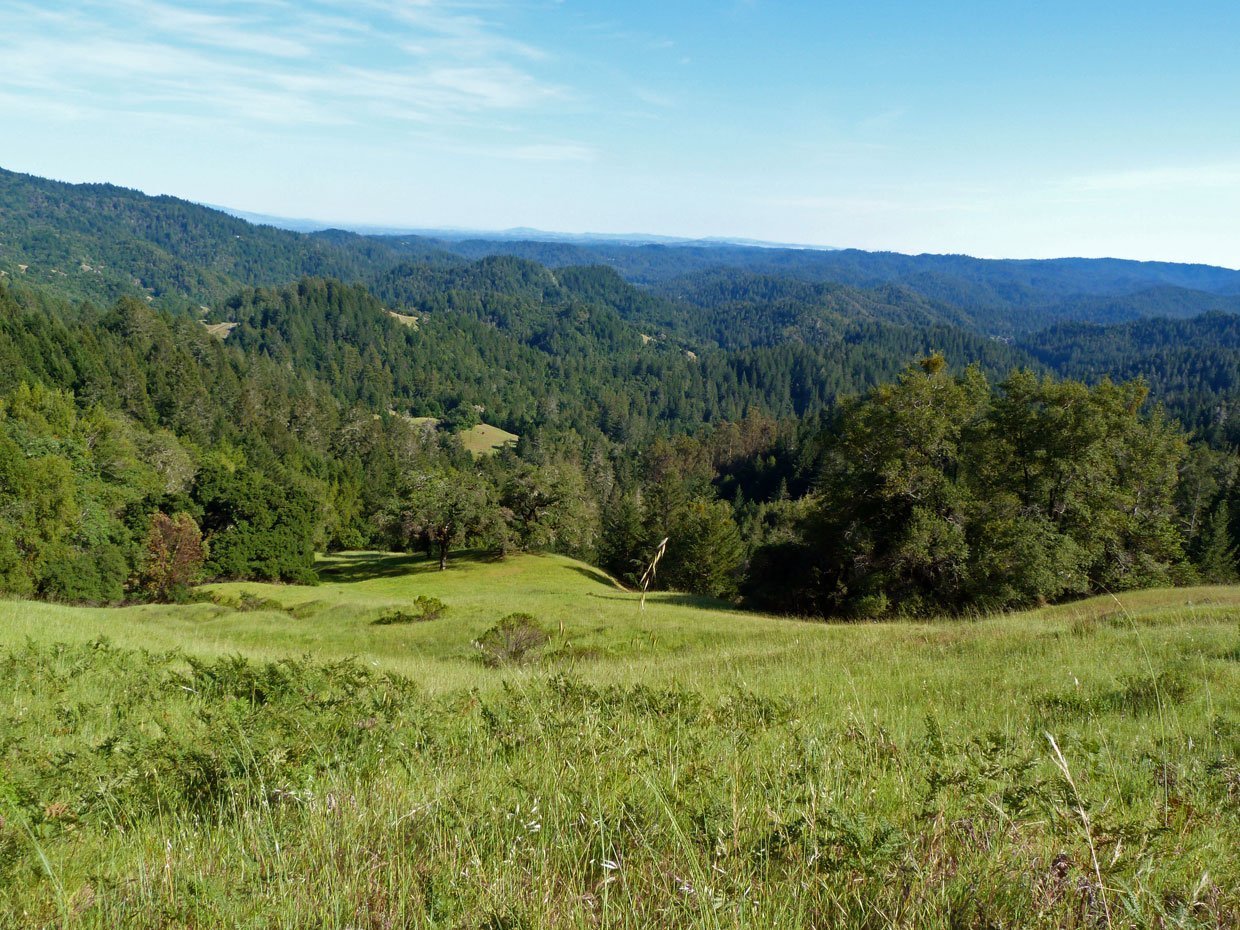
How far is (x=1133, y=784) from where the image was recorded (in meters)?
4.22

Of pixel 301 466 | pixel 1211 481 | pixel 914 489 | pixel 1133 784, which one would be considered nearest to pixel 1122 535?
pixel 914 489

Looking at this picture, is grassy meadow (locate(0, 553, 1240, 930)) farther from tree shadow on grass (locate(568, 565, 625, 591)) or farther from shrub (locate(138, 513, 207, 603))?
shrub (locate(138, 513, 207, 603))

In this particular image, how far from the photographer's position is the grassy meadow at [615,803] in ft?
8.26

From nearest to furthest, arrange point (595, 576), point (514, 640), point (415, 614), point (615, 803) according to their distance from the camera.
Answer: point (615, 803)
point (514, 640)
point (415, 614)
point (595, 576)

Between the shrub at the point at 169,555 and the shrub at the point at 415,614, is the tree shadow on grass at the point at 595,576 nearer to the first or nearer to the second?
the shrub at the point at 415,614

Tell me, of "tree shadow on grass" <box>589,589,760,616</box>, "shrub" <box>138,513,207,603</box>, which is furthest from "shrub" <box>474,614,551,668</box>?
"shrub" <box>138,513,207,603</box>

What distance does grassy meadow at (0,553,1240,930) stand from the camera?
8.26ft

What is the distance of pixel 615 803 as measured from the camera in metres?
3.51

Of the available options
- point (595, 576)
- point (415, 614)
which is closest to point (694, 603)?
point (415, 614)

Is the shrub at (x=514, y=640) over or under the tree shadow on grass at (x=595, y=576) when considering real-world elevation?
over

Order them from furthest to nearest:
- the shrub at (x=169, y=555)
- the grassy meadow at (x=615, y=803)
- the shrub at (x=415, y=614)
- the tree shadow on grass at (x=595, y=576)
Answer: the tree shadow on grass at (x=595, y=576) → the shrub at (x=169, y=555) → the shrub at (x=415, y=614) → the grassy meadow at (x=615, y=803)

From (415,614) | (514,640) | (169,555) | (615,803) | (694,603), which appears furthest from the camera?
(169,555)

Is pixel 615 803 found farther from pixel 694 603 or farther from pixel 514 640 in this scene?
pixel 694 603

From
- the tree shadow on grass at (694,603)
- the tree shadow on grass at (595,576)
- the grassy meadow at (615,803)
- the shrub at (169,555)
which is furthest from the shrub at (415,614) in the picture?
the shrub at (169,555)
